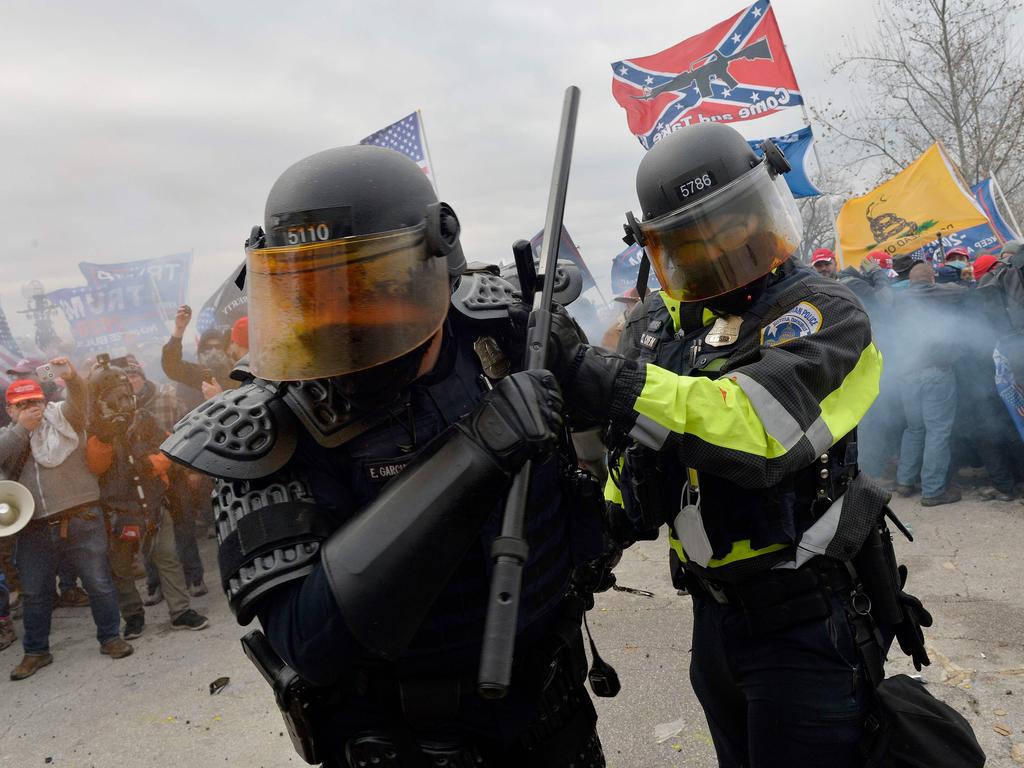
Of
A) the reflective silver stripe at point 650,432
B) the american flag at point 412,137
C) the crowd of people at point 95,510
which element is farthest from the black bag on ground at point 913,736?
the american flag at point 412,137

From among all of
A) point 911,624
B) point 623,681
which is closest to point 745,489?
point 911,624

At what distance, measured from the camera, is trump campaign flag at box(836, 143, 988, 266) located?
7547 mm

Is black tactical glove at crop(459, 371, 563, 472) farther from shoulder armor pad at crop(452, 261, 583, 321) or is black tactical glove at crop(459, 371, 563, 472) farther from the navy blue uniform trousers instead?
the navy blue uniform trousers

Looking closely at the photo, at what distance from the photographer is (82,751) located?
3.64 metres

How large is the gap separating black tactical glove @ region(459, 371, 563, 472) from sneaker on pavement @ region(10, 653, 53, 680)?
488 centimetres

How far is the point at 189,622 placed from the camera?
5.11 metres

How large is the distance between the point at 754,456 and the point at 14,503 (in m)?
5.06

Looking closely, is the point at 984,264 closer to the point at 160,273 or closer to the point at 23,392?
the point at 23,392

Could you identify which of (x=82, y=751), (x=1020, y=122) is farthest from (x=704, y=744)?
(x=1020, y=122)

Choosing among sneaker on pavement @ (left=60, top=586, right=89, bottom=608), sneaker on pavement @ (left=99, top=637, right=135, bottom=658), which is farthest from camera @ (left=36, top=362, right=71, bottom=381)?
sneaker on pavement @ (left=99, top=637, right=135, bottom=658)

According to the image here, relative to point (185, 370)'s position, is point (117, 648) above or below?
below

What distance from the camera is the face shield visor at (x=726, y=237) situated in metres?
2.05

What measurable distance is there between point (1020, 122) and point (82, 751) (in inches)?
663

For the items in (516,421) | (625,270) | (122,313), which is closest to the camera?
(516,421)
